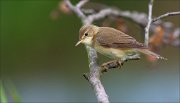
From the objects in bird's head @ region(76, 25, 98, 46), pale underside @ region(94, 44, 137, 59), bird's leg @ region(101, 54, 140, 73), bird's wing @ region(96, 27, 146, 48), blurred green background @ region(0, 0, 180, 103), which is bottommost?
bird's leg @ region(101, 54, 140, 73)

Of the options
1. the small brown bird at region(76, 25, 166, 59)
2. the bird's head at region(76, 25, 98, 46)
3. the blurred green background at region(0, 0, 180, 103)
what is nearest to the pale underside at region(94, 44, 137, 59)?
the small brown bird at region(76, 25, 166, 59)

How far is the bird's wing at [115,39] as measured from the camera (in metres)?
3.78

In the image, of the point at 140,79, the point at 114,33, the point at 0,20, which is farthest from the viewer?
the point at 0,20

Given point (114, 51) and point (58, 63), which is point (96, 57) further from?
point (58, 63)

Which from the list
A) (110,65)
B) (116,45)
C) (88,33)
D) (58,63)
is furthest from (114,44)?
(58,63)

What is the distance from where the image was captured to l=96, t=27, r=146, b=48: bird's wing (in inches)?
149

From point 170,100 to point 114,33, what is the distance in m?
3.74

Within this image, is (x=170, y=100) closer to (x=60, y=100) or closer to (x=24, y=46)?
(x=60, y=100)

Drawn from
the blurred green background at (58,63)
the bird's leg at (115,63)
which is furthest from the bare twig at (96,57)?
the blurred green background at (58,63)

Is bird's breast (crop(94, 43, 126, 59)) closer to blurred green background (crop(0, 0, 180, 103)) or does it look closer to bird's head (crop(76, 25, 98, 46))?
bird's head (crop(76, 25, 98, 46))

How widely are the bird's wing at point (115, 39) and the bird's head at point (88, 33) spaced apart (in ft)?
0.16

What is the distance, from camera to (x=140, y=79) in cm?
800

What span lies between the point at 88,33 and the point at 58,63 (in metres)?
4.86

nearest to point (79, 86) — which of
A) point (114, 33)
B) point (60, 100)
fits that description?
point (60, 100)
